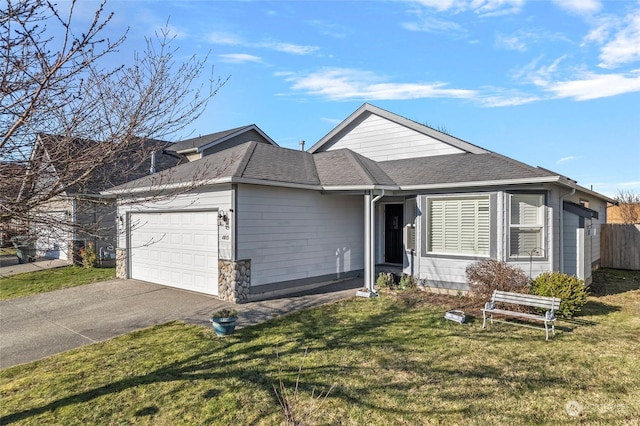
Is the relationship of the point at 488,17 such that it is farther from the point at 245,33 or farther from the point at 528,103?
the point at 528,103

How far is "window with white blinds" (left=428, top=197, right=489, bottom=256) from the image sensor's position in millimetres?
9648

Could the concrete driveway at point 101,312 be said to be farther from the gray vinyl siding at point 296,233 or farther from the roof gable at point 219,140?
the roof gable at point 219,140

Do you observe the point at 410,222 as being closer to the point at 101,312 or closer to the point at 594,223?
the point at 101,312

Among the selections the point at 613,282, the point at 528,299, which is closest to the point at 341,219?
the point at 528,299

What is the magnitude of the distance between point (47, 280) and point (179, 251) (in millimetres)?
5851

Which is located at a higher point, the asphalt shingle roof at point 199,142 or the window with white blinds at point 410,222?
the asphalt shingle roof at point 199,142

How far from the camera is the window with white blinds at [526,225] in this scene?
935 cm

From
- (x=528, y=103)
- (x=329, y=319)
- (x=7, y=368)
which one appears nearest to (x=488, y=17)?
(x=528, y=103)

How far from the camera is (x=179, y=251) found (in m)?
10.7

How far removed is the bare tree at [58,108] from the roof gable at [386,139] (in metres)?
9.96

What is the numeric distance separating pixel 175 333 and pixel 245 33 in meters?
6.61

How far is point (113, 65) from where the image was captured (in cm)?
426

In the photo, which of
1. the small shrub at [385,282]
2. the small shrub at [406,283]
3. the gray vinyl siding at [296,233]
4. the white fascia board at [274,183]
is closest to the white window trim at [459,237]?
the small shrub at [406,283]

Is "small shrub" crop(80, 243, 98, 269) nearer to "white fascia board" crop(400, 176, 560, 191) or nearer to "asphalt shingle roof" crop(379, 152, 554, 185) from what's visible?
"asphalt shingle roof" crop(379, 152, 554, 185)
